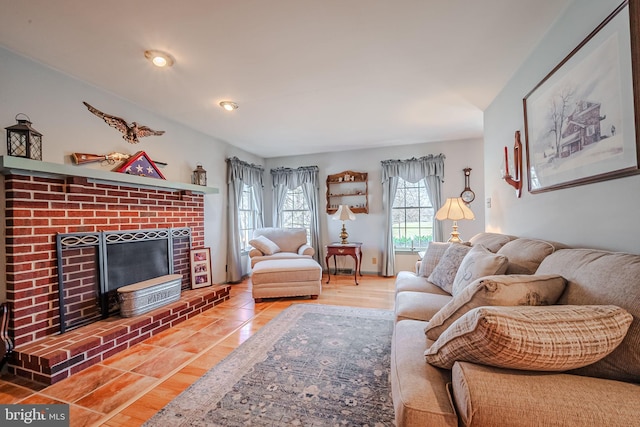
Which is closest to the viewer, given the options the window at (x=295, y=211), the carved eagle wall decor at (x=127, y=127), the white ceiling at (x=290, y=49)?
the white ceiling at (x=290, y=49)

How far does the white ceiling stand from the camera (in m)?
1.59

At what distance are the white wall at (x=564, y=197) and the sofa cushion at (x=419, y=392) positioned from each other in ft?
3.43

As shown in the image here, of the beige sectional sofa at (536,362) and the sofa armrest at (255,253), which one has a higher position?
the beige sectional sofa at (536,362)

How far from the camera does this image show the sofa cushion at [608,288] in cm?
78

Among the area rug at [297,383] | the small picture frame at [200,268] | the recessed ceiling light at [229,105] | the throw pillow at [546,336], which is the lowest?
the area rug at [297,383]

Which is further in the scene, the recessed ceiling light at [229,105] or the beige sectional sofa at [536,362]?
the recessed ceiling light at [229,105]

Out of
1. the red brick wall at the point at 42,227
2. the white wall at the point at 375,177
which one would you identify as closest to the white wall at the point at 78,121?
the red brick wall at the point at 42,227

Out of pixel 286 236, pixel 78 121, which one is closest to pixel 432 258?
pixel 286 236

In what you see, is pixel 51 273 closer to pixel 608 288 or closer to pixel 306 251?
pixel 306 251

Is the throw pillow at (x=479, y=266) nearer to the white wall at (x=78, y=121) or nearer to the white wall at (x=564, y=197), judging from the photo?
the white wall at (x=564, y=197)

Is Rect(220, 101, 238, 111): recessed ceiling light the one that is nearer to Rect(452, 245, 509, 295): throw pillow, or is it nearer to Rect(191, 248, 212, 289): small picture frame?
Rect(191, 248, 212, 289): small picture frame

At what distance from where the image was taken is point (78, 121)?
7.80ft

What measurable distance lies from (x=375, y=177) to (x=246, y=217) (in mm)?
2445

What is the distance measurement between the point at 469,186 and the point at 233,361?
4206 millimetres
